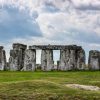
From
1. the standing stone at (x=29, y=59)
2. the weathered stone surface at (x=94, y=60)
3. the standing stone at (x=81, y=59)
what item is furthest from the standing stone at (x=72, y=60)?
the standing stone at (x=29, y=59)

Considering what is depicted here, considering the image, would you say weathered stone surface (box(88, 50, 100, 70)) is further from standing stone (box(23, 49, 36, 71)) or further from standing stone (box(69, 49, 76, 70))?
standing stone (box(23, 49, 36, 71))

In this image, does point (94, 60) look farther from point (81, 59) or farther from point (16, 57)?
point (16, 57)

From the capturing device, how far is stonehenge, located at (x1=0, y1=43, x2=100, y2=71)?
202 feet

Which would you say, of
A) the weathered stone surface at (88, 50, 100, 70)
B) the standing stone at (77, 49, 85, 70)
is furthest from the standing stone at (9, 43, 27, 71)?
the weathered stone surface at (88, 50, 100, 70)

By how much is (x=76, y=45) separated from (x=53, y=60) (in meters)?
3.76

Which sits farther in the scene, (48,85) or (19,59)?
(19,59)

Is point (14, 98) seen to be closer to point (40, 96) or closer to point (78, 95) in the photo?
point (40, 96)

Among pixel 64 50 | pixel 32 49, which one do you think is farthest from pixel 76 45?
pixel 32 49

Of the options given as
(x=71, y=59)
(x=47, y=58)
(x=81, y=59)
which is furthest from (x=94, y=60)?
(x=47, y=58)

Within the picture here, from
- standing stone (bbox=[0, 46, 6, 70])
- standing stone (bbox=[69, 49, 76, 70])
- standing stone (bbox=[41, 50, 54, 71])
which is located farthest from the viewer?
standing stone (bbox=[0, 46, 6, 70])

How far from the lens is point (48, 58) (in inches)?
2478

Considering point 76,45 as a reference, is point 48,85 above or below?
below

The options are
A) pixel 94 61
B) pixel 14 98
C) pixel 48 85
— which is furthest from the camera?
pixel 94 61

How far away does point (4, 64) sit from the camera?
64250 millimetres
